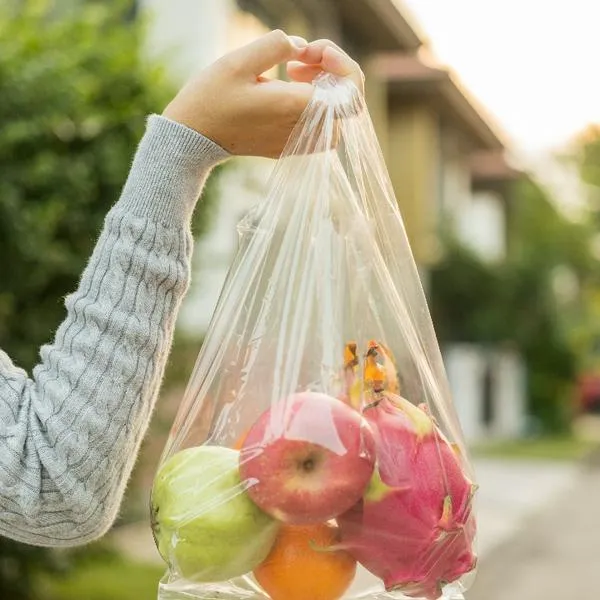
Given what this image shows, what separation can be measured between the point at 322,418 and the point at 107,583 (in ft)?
21.3

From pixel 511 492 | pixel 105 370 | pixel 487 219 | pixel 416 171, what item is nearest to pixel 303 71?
pixel 105 370

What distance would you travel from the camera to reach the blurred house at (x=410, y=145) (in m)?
9.05

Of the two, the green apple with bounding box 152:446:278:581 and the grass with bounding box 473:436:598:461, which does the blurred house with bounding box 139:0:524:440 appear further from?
the green apple with bounding box 152:446:278:581

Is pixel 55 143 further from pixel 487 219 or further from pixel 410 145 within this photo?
pixel 487 219

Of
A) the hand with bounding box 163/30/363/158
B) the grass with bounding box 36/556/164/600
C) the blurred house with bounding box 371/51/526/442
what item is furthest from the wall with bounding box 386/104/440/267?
the hand with bounding box 163/30/363/158

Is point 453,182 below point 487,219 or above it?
above

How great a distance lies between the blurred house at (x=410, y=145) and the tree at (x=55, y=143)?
671 mm

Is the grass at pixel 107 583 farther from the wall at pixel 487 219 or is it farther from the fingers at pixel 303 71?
the wall at pixel 487 219

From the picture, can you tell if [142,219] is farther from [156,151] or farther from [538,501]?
[538,501]

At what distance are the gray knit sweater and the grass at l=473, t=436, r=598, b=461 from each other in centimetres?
1759

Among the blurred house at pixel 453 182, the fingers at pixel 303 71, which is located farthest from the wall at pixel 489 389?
the fingers at pixel 303 71

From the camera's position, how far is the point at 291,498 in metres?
1.21

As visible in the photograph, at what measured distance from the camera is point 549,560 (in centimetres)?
954

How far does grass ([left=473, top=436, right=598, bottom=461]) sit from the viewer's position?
19.0 metres
